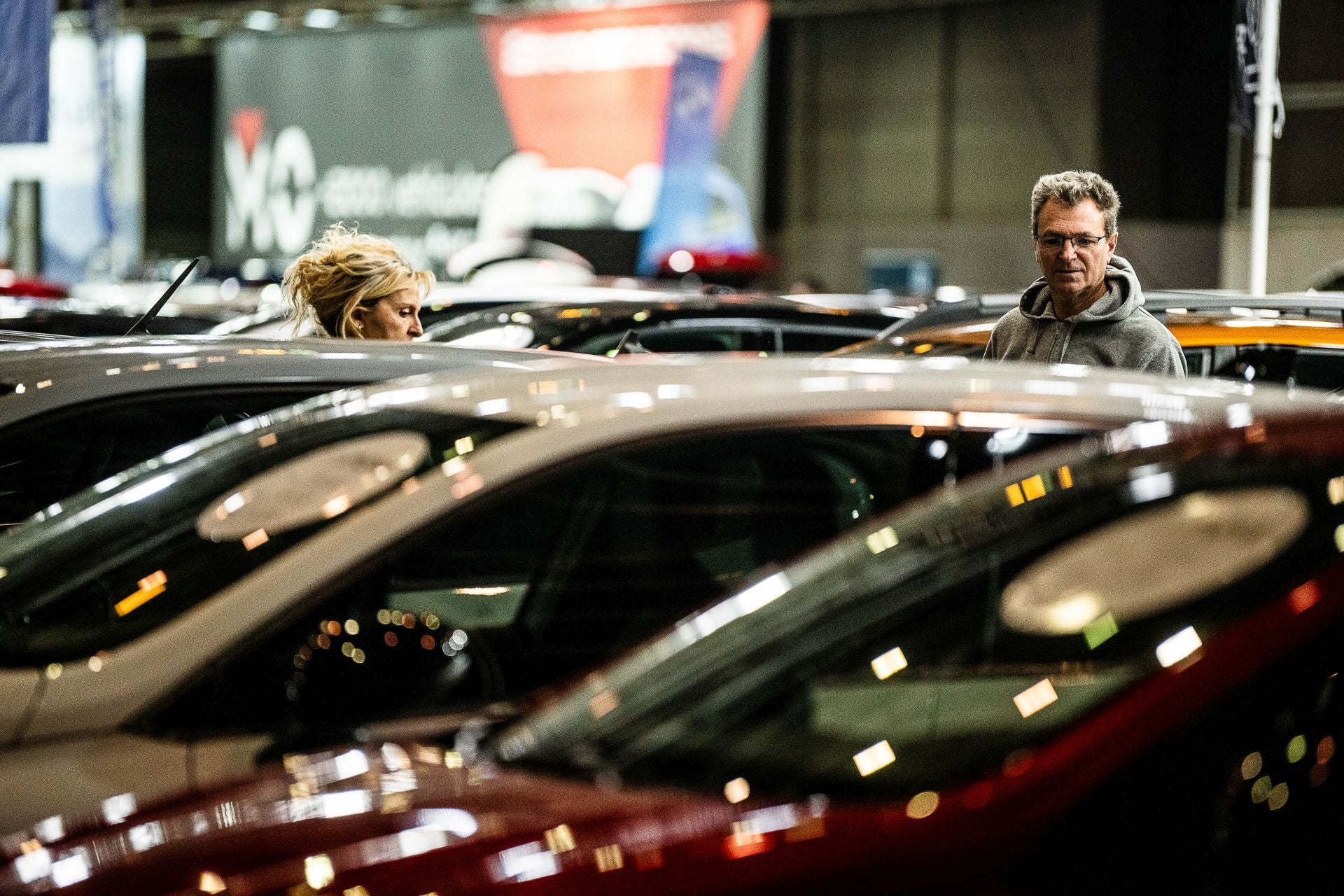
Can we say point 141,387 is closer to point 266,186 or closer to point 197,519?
point 197,519

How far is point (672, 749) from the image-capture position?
6.06ft

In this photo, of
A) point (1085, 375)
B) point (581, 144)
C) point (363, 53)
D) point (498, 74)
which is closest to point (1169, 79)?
point (581, 144)

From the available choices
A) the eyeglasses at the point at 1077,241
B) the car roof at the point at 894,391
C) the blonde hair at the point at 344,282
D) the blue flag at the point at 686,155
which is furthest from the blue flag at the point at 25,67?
the blue flag at the point at 686,155

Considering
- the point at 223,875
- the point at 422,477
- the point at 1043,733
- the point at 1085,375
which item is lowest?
the point at 223,875

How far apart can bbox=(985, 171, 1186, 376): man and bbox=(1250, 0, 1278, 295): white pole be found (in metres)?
3.82

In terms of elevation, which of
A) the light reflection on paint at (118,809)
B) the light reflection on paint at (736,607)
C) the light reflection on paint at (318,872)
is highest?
the light reflection on paint at (736,607)

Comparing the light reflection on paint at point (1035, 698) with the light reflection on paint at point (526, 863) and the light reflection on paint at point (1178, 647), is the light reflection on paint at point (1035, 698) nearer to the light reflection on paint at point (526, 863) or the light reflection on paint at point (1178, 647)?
the light reflection on paint at point (1178, 647)

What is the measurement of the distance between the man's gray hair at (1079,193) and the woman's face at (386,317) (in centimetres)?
192

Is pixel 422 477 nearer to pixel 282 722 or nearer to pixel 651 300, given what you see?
pixel 282 722

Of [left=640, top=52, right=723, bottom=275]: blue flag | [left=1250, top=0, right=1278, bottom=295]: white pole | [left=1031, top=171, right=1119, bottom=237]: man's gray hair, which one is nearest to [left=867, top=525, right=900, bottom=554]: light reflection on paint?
[left=1031, top=171, right=1119, bottom=237]: man's gray hair

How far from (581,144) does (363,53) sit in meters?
4.59

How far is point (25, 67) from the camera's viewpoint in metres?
8.05

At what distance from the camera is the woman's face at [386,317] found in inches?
198

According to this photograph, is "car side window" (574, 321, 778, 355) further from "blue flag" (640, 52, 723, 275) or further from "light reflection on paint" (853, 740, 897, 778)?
"blue flag" (640, 52, 723, 275)
